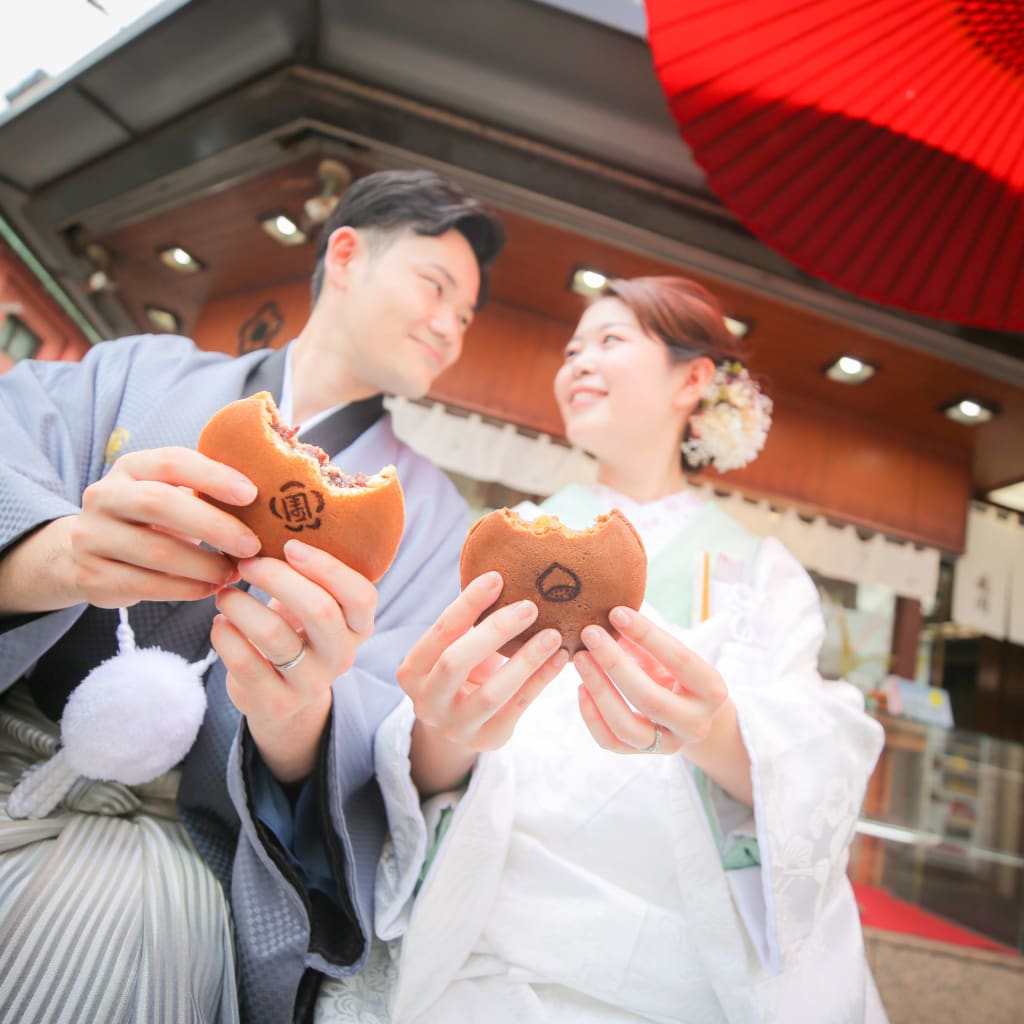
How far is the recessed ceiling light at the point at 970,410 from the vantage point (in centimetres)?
435

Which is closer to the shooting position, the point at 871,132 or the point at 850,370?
the point at 871,132

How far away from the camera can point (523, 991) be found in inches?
42.9

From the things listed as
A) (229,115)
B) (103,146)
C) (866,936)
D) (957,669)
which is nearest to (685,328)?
(866,936)

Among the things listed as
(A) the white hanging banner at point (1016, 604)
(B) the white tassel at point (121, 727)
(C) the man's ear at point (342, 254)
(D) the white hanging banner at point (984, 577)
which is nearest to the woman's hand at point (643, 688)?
(B) the white tassel at point (121, 727)

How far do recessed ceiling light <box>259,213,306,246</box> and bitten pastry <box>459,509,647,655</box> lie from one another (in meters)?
2.90

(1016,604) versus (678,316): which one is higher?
(1016,604)

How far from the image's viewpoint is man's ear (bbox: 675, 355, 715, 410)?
1534mm

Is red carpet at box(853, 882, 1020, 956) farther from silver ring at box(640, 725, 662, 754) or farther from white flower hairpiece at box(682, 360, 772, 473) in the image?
silver ring at box(640, 725, 662, 754)

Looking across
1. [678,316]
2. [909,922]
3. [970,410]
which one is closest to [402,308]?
[678,316]

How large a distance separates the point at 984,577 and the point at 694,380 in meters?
4.74

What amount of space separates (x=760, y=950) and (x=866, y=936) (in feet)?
3.89

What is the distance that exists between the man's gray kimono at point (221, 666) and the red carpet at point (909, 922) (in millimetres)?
1929

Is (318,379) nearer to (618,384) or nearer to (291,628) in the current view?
(618,384)

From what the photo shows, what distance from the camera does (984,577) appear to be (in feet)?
17.1
